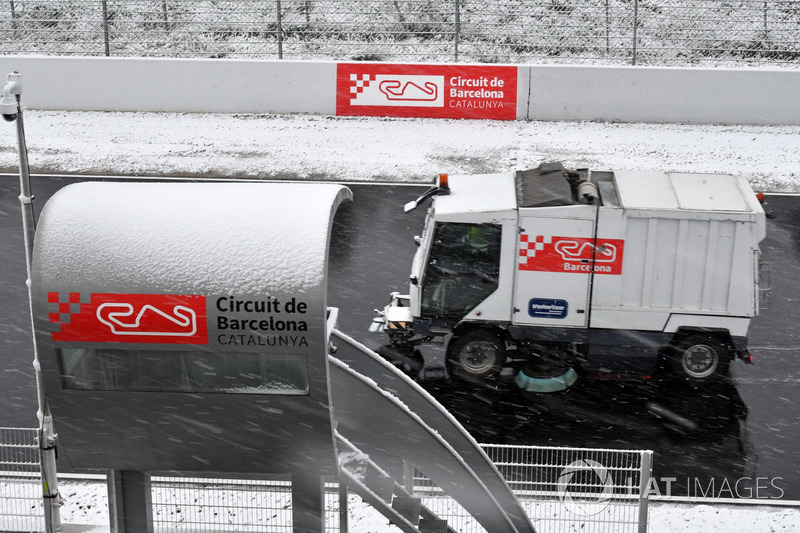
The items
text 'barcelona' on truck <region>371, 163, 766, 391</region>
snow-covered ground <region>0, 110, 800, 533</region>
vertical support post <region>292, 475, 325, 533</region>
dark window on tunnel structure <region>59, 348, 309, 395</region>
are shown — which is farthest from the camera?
snow-covered ground <region>0, 110, 800, 533</region>

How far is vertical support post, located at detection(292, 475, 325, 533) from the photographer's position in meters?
7.43


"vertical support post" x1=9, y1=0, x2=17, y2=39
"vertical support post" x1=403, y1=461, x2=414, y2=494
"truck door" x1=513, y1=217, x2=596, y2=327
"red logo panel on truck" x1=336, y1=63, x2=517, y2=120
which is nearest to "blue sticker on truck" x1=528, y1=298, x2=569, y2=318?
"truck door" x1=513, y1=217, x2=596, y2=327

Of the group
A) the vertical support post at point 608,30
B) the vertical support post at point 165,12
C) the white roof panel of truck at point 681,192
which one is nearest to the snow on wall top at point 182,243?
the white roof panel of truck at point 681,192

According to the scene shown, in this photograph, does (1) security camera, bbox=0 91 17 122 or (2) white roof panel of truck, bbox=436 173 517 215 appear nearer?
(1) security camera, bbox=0 91 17 122

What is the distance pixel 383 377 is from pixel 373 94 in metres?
14.7

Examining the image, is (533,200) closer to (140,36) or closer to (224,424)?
(224,424)

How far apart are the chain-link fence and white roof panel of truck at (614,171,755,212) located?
33.7ft

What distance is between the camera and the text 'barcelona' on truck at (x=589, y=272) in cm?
1241

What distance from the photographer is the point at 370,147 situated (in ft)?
68.9

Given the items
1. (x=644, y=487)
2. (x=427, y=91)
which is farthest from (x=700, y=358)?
(x=427, y=91)

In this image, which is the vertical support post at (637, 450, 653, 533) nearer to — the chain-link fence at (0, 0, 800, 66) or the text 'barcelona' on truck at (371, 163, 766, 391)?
the text 'barcelona' on truck at (371, 163, 766, 391)

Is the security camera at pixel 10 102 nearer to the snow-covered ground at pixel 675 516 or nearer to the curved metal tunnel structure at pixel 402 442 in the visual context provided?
the curved metal tunnel structure at pixel 402 442

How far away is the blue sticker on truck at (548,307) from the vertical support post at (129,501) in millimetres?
6247

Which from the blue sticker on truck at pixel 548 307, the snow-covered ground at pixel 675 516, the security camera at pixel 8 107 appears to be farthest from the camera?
the blue sticker on truck at pixel 548 307
